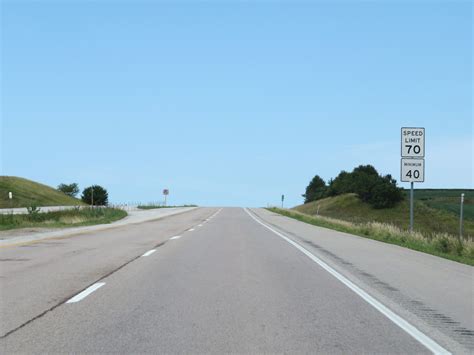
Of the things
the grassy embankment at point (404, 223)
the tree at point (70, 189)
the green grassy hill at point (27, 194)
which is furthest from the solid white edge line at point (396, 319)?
the tree at point (70, 189)

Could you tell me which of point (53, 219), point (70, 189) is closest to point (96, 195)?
point (70, 189)

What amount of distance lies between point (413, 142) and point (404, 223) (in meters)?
48.9

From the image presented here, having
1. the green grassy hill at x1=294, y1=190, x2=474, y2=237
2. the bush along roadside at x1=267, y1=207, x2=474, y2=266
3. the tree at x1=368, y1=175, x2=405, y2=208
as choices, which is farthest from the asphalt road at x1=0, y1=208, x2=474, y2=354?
the tree at x1=368, y1=175, x2=405, y2=208

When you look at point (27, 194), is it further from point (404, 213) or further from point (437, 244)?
point (437, 244)

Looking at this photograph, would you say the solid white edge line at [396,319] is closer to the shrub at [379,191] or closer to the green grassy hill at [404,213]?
the green grassy hill at [404,213]

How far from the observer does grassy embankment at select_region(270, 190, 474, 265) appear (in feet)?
69.2

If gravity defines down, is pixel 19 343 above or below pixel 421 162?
below

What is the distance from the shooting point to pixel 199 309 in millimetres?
8352

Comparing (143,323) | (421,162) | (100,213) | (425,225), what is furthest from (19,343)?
(425,225)

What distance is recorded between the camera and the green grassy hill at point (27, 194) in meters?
84.9

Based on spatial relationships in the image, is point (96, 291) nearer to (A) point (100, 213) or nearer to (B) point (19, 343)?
(B) point (19, 343)

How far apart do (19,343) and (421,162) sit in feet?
73.0

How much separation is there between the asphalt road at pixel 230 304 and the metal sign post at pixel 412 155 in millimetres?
10356

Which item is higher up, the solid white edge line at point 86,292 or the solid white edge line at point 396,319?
the solid white edge line at point 396,319
